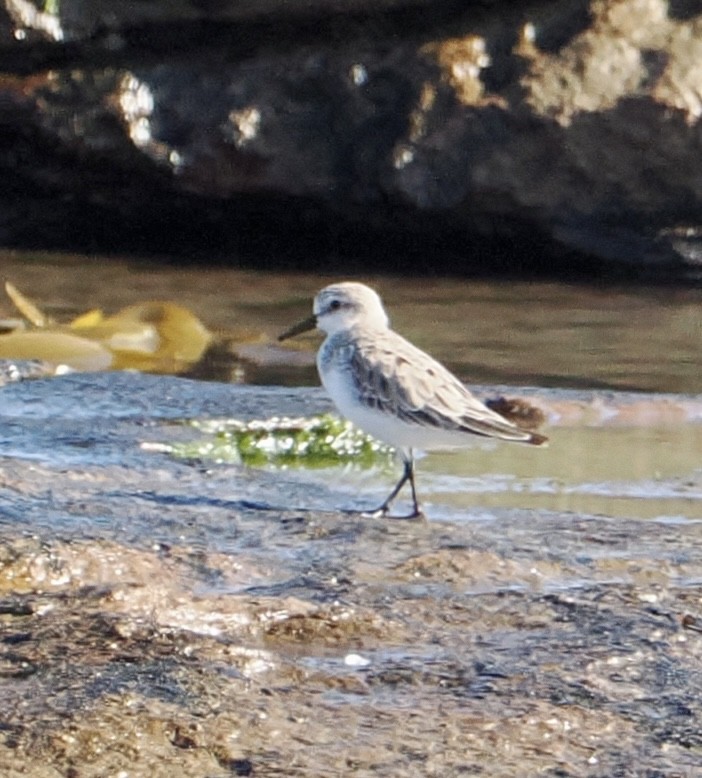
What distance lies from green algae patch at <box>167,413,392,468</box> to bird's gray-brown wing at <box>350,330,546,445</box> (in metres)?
0.87

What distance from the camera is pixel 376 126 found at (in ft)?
34.4

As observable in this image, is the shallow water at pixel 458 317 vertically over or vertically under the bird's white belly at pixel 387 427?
over

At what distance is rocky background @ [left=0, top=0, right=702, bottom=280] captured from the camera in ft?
32.6

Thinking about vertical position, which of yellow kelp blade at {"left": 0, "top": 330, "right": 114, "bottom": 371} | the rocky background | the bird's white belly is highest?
the rocky background

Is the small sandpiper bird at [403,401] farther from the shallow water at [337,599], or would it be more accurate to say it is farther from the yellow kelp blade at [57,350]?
the yellow kelp blade at [57,350]

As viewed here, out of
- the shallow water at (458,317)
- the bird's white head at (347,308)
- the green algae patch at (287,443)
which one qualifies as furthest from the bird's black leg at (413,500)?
the shallow water at (458,317)

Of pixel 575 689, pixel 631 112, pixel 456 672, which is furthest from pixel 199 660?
pixel 631 112

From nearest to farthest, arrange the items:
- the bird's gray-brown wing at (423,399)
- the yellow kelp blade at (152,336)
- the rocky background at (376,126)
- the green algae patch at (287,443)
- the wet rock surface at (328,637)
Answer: the wet rock surface at (328,637) → the bird's gray-brown wing at (423,399) → the green algae patch at (287,443) → the yellow kelp blade at (152,336) → the rocky background at (376,126)

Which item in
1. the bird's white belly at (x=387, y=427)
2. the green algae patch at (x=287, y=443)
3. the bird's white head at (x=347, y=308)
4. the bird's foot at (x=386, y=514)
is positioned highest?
the bird's white head at (x=347, y=308)

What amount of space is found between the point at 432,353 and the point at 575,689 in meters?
4.83

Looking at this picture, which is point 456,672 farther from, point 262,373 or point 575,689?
point 262,373

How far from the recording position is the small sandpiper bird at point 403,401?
4.49 m

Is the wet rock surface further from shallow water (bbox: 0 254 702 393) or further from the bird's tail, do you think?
shallow water (bbox: 0 254 702 393)

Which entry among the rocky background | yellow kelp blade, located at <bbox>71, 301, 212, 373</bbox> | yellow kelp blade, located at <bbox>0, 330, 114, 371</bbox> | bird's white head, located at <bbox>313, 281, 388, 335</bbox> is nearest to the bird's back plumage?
bird's white head, located at <bbox>313, 281, 388, 335</bbox>
